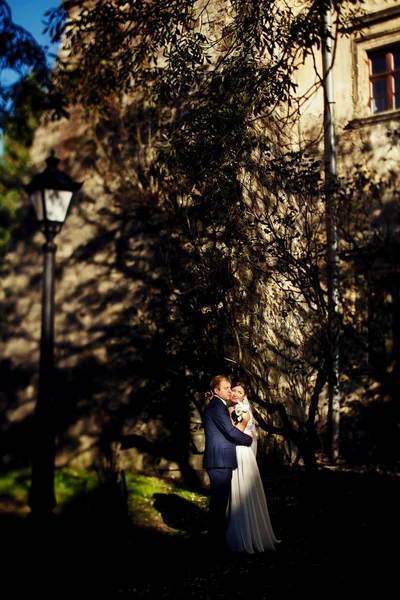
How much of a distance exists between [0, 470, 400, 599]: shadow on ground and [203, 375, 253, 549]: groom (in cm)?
30

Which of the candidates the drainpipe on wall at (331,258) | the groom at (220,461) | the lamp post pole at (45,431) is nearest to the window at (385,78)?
the drainpipe on wall at (331,258)

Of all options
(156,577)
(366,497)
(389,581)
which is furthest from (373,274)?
(156,577)

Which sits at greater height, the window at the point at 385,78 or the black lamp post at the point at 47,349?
the window at the point at 385,78

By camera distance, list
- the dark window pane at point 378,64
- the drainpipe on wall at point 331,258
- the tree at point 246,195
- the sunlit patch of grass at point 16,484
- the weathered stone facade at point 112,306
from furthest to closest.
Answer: the dark window pane at point 378,64
the weathered stone facade at point 112,306
the sunlit patch of grass at point 16,484
the tree at point 246,195
the drainpipe on wall at point 331,258

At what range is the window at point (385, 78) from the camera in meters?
9.98

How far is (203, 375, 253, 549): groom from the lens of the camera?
19.7ft

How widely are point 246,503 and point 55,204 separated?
3.39m

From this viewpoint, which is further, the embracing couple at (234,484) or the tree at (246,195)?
the tree at (246,195)

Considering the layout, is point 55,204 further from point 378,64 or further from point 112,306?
point 378,64

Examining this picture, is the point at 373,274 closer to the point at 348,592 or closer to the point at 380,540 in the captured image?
the point at 380,540

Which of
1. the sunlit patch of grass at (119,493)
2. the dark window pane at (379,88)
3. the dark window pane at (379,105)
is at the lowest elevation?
the sunlit patch of grass at (119,493)

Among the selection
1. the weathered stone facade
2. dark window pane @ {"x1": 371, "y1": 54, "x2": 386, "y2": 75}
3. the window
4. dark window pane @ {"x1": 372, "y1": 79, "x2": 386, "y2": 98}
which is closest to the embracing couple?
the weathered stone facade

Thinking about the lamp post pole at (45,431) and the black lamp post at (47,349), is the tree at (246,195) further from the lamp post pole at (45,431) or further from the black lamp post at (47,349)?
the lamp post pole at (45,431)

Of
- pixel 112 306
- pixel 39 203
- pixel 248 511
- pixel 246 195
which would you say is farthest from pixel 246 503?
pixel 112 306
